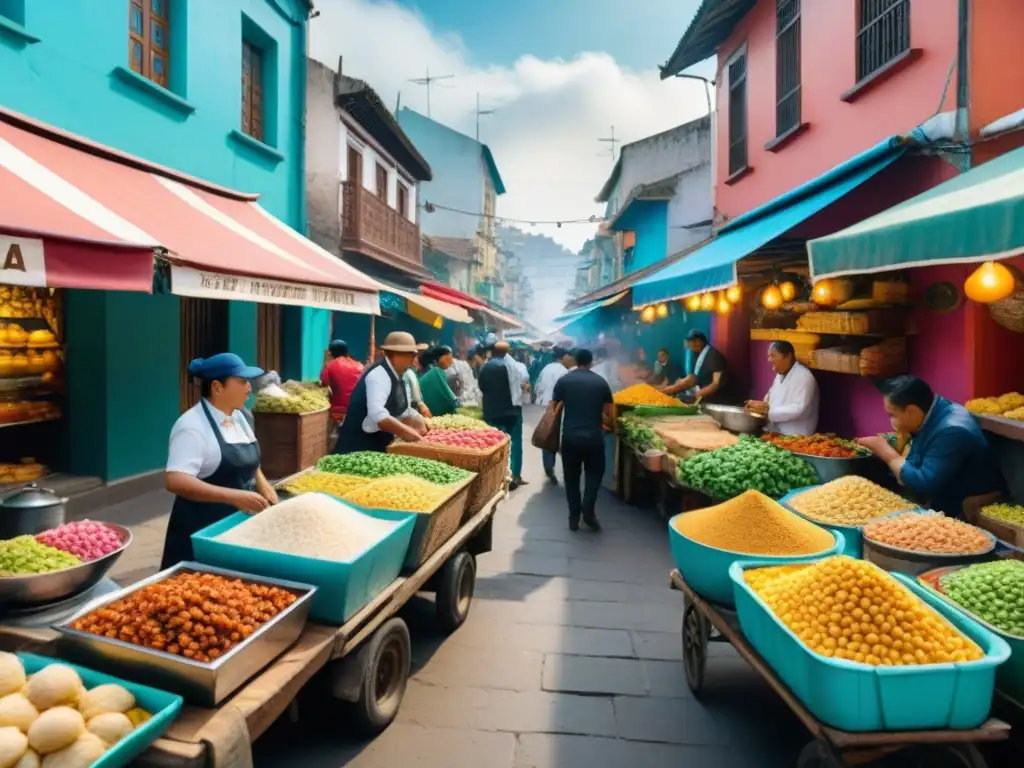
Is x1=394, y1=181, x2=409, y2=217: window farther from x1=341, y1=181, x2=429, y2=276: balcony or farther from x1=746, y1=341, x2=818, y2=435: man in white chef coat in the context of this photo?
x1=746, y1=341, x2=818, y2=435: man in white chef coat

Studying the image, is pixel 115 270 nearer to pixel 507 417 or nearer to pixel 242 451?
pixel 242 451

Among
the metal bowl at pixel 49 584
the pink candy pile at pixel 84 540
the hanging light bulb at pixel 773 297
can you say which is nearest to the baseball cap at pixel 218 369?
the pink candy pile at pixel 84 540

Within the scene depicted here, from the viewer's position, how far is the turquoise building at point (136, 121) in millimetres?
7129

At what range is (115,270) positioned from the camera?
12.9 feet

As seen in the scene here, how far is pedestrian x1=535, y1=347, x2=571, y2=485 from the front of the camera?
428 inches

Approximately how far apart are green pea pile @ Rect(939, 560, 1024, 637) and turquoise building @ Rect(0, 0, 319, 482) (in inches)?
246

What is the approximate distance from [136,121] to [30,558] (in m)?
7.27

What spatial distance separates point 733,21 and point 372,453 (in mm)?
10530

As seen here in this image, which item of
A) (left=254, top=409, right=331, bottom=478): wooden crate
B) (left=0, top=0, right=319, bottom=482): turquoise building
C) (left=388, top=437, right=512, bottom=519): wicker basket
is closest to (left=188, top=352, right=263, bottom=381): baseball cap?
(left=388, top=437, right=512, bottom=519): wicker basket

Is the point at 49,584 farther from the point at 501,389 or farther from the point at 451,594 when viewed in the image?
the point at 501,389

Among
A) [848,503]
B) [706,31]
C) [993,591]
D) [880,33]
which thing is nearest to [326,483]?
[848,503]

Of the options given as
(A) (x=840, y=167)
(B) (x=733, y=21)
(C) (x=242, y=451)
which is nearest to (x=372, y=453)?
(C) (x=242, y=451)

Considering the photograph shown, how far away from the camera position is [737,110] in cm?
1224

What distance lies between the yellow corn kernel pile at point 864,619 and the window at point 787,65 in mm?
7893
